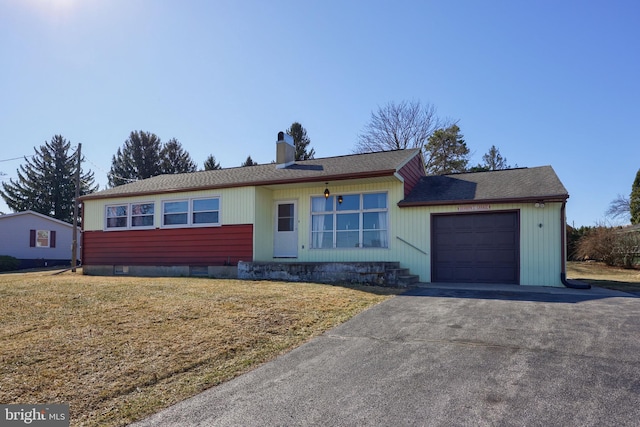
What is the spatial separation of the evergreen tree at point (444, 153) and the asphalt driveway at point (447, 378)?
80.7 feet

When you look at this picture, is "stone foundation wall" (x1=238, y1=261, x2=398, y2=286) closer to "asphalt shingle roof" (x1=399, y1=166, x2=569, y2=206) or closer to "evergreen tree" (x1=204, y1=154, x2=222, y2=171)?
"asphalt shingle roof" (x1=399, y1=166, x2=569, y2=206)

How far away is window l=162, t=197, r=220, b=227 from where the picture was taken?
43.9ft

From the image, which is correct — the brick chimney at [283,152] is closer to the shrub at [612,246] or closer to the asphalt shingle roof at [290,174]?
the asphalt shingle roof at [290,174]

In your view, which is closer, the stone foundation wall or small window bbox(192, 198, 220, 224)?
the stone foundation wall

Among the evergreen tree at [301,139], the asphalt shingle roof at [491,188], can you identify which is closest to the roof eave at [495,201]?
the asphalt shingle roof at [491,188]

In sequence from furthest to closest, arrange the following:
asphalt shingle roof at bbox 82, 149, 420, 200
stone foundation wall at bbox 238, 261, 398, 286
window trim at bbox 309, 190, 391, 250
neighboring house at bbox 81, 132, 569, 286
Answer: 1. window trim at bbox 309, 190, 391, 250
2. asphalt shingle roof at bbox 82, 149, 420, 200
3. neighboring house at bbox 81, 132, 569, 286
4. stone foundation wall at bbox 238, 261, 398, 286

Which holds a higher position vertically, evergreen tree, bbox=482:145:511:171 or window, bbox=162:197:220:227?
evergreen tree, bbox=482:145:511:171

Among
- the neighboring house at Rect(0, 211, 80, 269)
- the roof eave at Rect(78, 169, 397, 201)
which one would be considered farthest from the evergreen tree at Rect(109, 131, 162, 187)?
the roof eave at Rect(78, 169, 397, 201)

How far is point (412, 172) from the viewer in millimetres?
13297

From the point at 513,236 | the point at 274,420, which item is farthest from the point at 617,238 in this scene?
the point at 274,420

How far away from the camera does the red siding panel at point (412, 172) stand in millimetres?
12352

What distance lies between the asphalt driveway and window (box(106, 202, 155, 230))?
33.9 feet

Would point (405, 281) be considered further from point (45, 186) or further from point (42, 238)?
point (45, 186)

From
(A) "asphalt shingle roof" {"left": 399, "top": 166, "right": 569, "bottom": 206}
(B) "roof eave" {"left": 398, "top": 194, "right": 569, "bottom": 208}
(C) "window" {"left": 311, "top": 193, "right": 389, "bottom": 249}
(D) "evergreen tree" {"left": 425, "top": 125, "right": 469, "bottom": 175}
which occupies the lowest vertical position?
(C) "window" {"left": 311, "top": 193, "right": 389, "bottom": 249}
